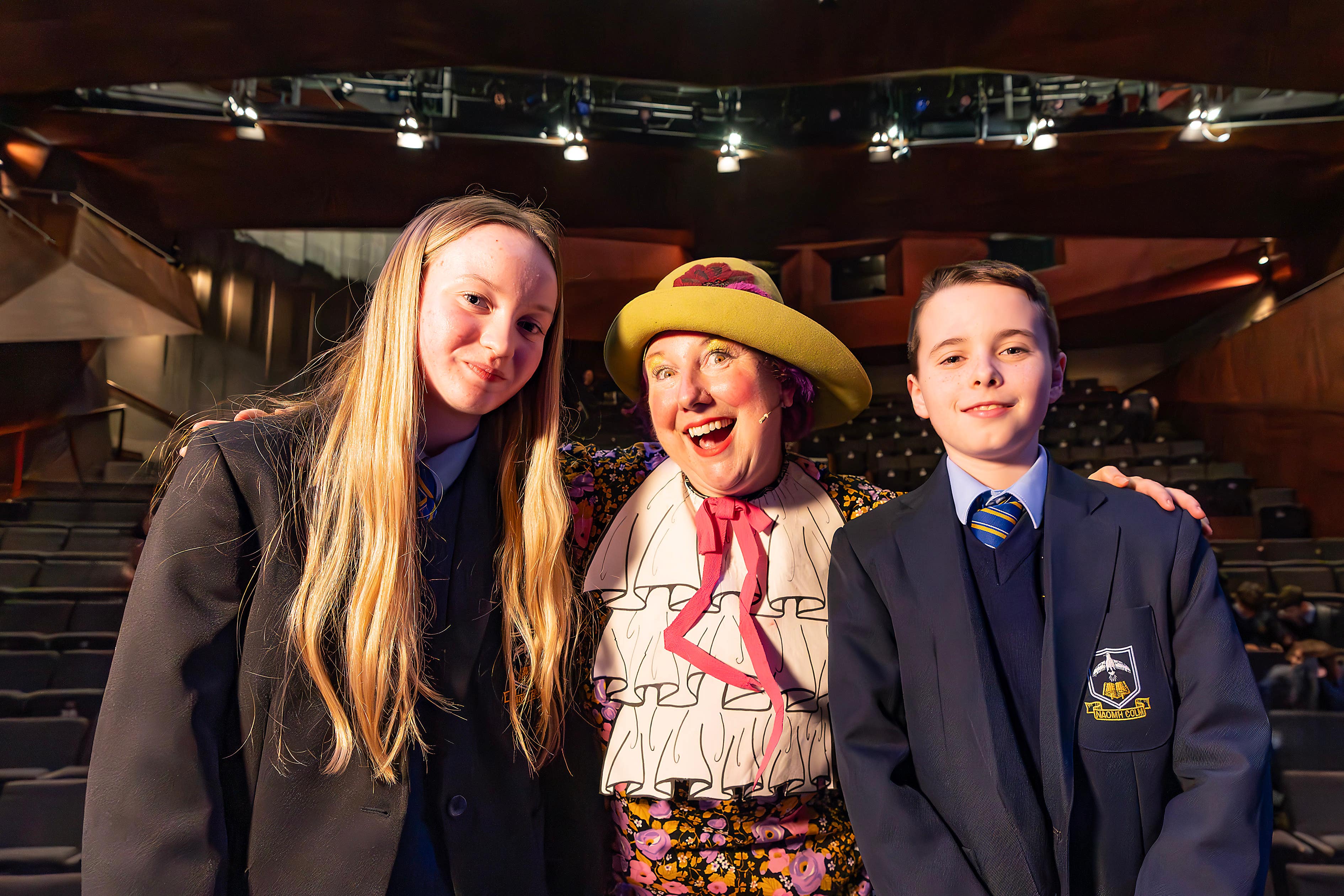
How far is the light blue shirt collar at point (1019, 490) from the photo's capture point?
3.52 feet

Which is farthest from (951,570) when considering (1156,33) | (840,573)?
(1156,33)

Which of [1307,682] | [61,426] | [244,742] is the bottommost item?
[1307,682]

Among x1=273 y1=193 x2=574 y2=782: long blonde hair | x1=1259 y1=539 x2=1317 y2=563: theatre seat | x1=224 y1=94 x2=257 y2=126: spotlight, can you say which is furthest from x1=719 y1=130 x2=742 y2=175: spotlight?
x1=273 y1=193 x2=574 y2=782: long blonde hair

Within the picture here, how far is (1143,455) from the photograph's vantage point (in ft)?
22.1

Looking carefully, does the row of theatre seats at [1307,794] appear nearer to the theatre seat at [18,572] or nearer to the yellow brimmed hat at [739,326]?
the yellow brimmed hat at [739,326]

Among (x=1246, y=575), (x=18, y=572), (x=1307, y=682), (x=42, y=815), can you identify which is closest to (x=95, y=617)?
(x=18, y=572)

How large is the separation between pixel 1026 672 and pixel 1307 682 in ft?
12.1

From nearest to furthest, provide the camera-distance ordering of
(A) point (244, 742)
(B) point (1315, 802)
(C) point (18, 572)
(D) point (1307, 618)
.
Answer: (A) point (244, 742) → (B) point (1315, 802) → (D) point (1307, 618) → (C) point (18, 572)

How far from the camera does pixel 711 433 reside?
1279 millimetres

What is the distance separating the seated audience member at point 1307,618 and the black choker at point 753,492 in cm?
420

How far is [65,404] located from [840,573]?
18.4ft

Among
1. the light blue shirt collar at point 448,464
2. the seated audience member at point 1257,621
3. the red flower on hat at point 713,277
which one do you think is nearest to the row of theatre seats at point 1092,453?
the seated audience member at point 1257,621

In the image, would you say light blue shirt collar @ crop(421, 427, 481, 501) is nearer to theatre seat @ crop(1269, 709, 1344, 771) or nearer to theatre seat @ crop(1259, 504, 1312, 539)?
theatre seat @ crop(1269, 709, 1344, 771)

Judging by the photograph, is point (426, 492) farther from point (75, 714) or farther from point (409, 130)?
point (409, 130)
